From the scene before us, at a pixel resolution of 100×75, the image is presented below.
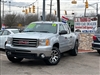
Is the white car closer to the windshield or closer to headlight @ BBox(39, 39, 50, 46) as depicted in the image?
the windshield

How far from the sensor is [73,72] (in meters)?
7.64

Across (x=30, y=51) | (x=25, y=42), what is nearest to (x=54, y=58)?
(x=30, y=51)

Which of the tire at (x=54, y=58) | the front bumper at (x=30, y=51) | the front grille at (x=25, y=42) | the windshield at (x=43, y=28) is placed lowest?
the tire at (x=54, y=58)

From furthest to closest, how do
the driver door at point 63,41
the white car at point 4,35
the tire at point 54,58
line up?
the white car at point 4,35 → the driver door at point 63,41 → the tire at point 54,58

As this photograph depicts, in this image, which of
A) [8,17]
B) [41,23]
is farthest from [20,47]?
[8,17]

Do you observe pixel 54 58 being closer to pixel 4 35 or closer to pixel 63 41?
pixel 63 41

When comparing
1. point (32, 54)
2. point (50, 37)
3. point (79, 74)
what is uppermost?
point (50, 37)

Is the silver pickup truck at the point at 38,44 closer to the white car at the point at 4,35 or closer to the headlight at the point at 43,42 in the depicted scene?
the headlight at the point at 43,42

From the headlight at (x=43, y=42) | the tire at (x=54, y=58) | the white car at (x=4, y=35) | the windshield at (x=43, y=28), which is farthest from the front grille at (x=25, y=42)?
the white car at (x=4, y=35)

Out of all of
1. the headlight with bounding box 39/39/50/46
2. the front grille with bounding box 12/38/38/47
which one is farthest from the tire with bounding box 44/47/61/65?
the front grille with bounding box 12/38/38/47

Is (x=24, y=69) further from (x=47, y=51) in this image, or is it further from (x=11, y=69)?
(x=47, y=51)

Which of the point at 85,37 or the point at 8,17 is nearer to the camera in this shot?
the point at 85,37

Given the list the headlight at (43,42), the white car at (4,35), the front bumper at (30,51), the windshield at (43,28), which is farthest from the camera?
the white car at (4,35)

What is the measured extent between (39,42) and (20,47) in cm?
77
